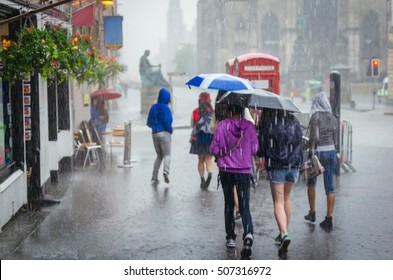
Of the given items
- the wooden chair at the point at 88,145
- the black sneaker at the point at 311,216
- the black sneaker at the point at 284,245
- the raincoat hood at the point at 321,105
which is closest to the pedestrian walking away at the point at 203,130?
the black sneaker at the point at 311,216

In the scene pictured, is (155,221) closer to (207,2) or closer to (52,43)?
(52,43)

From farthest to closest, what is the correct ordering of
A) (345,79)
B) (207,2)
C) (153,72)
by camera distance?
(207,2) → (345,79) → (153,72)

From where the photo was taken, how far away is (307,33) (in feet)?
255

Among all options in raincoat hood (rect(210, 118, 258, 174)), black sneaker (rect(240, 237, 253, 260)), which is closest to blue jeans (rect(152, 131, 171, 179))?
raincoat hood (rect(210, 118, 258, 174))

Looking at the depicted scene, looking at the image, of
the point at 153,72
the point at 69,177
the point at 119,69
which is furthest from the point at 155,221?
the point at 153,72

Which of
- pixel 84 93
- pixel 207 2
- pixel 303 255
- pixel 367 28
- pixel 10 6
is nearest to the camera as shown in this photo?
pixel 303 255

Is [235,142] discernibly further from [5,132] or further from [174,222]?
[5,132]

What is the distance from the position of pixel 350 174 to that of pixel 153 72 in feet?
81.1

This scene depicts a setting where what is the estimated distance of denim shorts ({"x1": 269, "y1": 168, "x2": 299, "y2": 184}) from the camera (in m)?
8.38

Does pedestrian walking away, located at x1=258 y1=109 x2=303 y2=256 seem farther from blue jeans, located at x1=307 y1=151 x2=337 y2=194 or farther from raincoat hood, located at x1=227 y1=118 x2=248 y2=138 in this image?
blue jeans, located at x1=307 y1=151 x2=337 y2=194

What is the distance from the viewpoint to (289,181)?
847 cm

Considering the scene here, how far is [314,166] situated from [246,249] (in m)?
2.01

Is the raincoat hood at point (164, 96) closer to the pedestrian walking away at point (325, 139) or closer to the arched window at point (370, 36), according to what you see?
the pedestrian walking away at point (325, 139)

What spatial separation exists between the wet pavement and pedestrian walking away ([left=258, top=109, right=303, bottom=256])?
559 mm
